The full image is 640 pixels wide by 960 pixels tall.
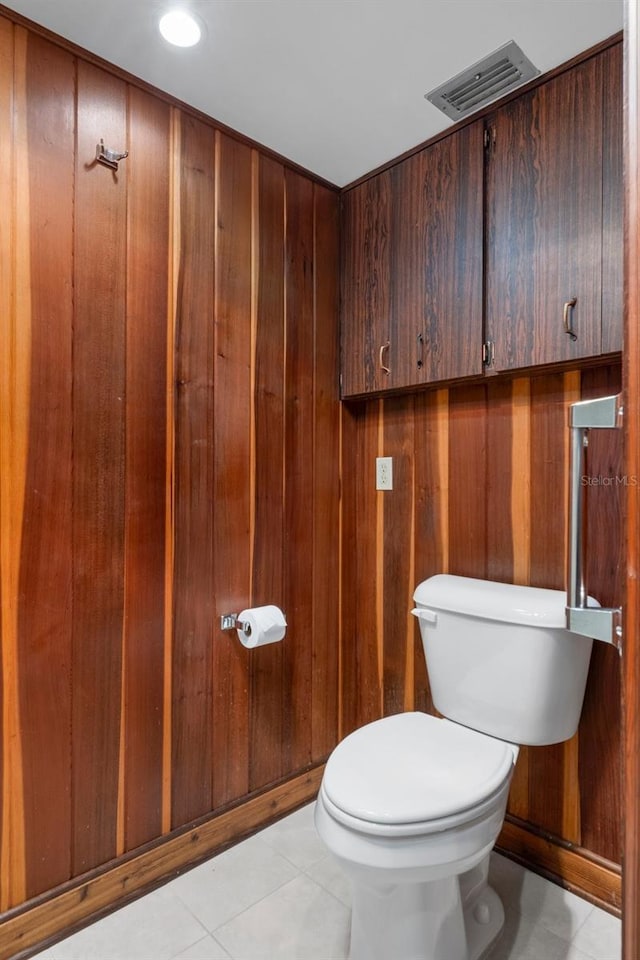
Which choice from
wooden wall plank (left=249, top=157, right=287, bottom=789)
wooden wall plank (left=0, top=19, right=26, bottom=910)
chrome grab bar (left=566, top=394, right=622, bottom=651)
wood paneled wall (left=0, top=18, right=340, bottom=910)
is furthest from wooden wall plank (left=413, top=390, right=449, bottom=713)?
wooden wall plank (left=0, top=19, right=26, bottom=910)

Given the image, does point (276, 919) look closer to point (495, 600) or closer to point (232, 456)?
point (495, 600)

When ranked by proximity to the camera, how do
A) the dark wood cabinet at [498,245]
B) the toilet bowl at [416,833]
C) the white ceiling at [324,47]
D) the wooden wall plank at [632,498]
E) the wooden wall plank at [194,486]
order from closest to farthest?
the wooden wall plank at [632,498]
the toilet bowl at [416,833]
the white ceiling at [324,47]
the dark wood cabinet at [498,245]
the wooden wall plank at [194,486]

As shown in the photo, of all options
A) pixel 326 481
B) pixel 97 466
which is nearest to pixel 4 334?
pixel 97 466

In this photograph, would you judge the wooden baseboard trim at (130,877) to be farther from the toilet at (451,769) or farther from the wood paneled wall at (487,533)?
the toilet at (451,769)

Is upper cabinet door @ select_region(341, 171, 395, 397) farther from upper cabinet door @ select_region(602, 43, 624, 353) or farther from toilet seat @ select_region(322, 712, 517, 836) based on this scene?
toilet seat @ select_region(322, 712, 517, 836)

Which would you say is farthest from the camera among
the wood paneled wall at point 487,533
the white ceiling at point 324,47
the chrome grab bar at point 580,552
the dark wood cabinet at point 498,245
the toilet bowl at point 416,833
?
the wood paneled wall at point 487,533

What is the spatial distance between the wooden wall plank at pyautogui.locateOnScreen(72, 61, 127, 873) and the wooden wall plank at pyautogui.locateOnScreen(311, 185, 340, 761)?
29.0 inches

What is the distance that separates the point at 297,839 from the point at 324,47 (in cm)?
226

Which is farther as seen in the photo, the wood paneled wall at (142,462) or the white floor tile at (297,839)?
the white floor tile at (297,839)

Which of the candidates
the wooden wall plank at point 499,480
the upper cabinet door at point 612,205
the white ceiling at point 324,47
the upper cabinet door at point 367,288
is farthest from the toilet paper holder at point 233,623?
the white ceiling at point 324,47

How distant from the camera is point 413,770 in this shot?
1.27m

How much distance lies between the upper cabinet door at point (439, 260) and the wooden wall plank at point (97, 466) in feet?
2.88

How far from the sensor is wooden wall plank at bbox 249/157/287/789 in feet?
5.92

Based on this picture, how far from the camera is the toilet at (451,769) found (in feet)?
3.70
